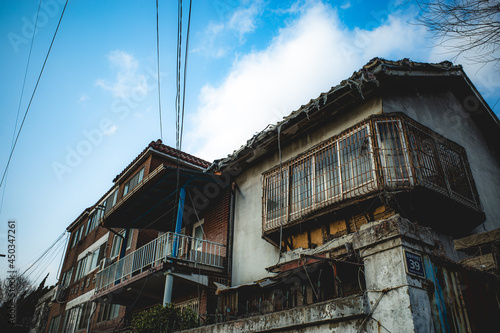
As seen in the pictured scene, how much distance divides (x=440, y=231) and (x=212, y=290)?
6.97m

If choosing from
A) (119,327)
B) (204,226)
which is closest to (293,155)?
(204,226)

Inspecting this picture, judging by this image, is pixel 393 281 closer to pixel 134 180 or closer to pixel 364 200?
pixel 364 200

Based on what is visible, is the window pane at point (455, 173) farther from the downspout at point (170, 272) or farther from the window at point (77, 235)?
the window at point (77, 235)

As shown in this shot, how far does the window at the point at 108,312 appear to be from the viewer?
16219 mm

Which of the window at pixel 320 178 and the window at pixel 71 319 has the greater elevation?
the window at pixel 320 178

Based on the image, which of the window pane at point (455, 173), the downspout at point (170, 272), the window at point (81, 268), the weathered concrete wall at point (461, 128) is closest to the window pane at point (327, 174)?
the weathered concrete wall at point (461, 128)

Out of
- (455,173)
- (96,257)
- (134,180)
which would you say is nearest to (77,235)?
(96,257)

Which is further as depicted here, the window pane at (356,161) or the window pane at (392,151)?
the window pane at (356,161)

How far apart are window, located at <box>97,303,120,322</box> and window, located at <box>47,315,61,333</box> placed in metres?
7.11

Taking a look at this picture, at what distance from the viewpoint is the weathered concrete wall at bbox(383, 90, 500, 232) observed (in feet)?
28.6

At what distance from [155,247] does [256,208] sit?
3.72 meters

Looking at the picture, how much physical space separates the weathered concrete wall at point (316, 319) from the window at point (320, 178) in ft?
12.8

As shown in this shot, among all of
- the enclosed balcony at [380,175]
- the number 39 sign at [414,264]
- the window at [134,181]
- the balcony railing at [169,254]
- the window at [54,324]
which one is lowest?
the number 39 sign at [414,264]

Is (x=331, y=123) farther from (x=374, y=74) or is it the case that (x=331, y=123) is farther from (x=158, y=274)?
(x=158, y=274)
